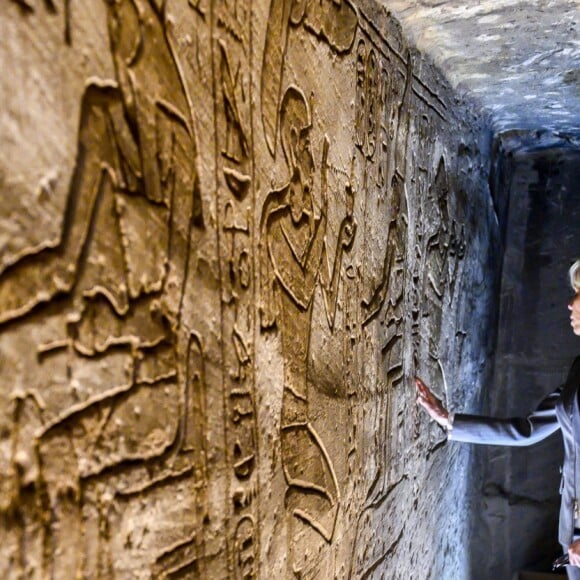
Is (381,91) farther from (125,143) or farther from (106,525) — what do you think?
(106,525)

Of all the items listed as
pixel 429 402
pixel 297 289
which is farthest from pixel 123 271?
pixel 429 402

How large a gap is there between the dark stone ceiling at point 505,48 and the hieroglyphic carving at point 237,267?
1.02 m

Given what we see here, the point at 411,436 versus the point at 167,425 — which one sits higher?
the point at 167,425

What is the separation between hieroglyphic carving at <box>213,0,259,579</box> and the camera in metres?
1.33

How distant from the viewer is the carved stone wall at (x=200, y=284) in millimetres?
899

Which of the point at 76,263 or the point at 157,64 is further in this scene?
the point at 157,64

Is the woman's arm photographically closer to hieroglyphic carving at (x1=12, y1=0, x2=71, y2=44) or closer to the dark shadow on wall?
the dark shadow on wall

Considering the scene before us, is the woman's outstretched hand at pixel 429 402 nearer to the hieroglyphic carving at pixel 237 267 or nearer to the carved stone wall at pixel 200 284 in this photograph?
the carved stone wall at pixel 200 284

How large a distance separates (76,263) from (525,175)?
13.9 feet

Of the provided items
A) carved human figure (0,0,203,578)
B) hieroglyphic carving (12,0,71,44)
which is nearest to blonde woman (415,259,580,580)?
carved human figure (0,0,203,578)

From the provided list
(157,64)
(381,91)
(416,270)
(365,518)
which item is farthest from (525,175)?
(157,64)

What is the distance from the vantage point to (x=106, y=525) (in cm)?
106

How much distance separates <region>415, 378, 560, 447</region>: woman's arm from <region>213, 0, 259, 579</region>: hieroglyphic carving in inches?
64.1

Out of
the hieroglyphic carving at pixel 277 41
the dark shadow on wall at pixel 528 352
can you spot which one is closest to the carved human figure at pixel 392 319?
the hieroglyphic carving at pixel 277 41
